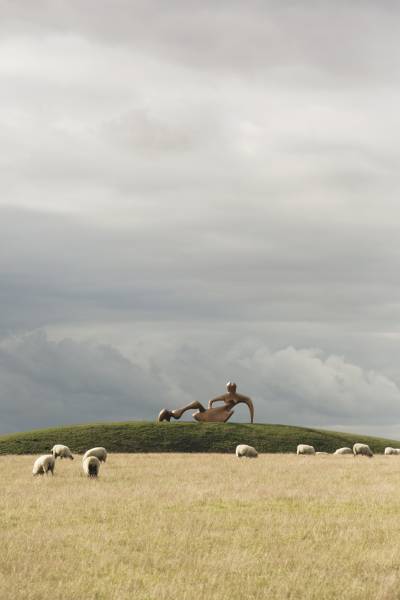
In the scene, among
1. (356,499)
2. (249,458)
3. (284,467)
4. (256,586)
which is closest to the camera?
(256,586)

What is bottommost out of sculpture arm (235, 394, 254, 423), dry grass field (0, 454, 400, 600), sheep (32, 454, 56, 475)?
dry grass field (0, 454, 400, 600)

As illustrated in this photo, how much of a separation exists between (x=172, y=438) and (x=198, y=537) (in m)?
39.7

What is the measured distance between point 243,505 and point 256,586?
35.5ft

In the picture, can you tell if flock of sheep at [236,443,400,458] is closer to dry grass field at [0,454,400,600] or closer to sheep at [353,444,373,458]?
sheep at [353,444,373,458]

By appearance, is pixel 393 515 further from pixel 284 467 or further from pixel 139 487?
pixel 284 467

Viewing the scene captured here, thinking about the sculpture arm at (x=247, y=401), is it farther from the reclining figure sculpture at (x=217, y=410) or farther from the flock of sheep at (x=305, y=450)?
the flock of sheep at (x=305, y=450)

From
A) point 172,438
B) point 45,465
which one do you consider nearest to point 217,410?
point 172,438

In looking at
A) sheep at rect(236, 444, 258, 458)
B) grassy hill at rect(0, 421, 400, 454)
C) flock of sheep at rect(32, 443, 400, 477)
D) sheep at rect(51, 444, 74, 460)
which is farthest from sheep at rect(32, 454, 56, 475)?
grassy hill at rect(0, 421, 400, 454)

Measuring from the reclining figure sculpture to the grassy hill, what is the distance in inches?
84.8

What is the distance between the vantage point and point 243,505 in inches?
1019

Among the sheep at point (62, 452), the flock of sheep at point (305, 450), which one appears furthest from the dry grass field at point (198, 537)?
the flock of sheep at point (305, 450)

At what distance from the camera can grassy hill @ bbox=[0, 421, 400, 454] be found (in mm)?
56781

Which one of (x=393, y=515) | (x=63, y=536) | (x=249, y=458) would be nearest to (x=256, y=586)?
(x=63, y=536)

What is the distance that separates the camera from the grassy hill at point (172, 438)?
186 feet
